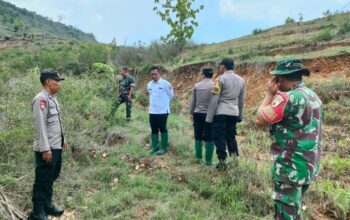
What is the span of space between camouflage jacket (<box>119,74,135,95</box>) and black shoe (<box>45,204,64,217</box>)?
646 centimetres

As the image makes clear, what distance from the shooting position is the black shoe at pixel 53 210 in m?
4.83

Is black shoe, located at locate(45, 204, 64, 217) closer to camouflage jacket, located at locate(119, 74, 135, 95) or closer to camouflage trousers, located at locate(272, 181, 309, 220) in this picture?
camouflage trousers, located at locate(272, 181, 309, 220)

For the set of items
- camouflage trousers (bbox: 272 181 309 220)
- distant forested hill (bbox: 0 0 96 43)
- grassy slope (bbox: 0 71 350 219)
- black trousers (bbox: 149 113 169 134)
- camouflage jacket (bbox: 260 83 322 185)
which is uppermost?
distant forested hill (bbox: 0 0 96 43)

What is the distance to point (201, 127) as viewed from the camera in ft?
22.4

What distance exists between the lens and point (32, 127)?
6262 mm

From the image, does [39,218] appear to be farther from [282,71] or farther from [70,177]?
[282,71]

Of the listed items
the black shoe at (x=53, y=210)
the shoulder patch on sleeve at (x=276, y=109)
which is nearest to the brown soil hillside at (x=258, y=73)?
the black shoe at (x=53, y=210)

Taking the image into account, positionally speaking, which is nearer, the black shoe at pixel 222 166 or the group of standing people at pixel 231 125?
the group of standing people at pixel 231 125

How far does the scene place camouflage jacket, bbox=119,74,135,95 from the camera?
11109 mm

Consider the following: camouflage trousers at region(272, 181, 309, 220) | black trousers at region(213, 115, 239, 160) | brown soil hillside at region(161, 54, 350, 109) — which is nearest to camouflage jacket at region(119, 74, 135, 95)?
brown soil hillside at region(161, 54, 350, 109)

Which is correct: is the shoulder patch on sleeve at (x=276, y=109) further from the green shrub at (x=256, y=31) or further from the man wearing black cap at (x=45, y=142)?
the green shrub at (x=256, y=31)

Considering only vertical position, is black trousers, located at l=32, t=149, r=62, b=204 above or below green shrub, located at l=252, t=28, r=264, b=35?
below

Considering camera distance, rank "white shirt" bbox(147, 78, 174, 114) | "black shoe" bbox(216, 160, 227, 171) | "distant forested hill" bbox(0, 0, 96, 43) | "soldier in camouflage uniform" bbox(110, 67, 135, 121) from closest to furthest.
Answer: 1. "black shoe" bbox(216, 160, 227, 171)
2. "white shirt" bbox(147, 78, 174, 114)
3. "soldier in camouflage uniform" bbox(110, 67, 135, 121)
4. "distant forested hill" bbox(0, 0, 96, 43)

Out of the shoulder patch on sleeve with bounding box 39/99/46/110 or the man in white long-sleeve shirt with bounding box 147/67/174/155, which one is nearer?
the shoulder patch on sleeve with bounding box 39/99/46/110
